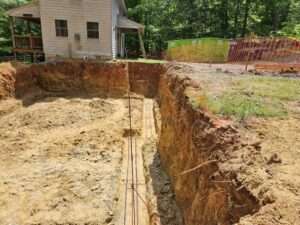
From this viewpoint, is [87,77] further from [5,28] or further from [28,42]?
[5,28]

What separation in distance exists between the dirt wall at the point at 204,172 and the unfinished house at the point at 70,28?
9756 millimetres

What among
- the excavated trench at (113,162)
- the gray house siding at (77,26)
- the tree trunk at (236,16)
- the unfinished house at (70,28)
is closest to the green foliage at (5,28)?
the unfinished house at (70,28)

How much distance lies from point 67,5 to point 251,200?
48.3ft

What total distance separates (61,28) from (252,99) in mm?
12754

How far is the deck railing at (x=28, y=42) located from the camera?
577 inches

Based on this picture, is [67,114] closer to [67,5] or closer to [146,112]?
[146,112]

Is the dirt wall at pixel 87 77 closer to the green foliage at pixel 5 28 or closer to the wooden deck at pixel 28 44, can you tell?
the wooden deck at pixel 28 44

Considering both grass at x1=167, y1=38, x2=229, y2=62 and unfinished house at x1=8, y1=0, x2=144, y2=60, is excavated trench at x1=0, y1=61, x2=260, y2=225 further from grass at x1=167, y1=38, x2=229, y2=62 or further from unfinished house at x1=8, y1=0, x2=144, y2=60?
grass at x1=167, y1=38, x2=229, y2=62

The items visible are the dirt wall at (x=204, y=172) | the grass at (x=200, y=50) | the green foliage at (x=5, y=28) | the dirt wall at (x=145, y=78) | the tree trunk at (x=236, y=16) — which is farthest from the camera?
the tree trunk at (x=236, y=16)

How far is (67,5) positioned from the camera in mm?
13844

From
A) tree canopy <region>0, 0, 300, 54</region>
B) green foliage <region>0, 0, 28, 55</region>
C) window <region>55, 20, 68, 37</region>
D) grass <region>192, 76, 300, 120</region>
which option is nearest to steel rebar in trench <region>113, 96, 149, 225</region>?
grass <region>192, 76, 300, 120</region>

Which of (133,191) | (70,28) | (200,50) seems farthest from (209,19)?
(133,191)

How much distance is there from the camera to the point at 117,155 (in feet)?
25.7

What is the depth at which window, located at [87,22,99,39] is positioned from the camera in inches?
560
